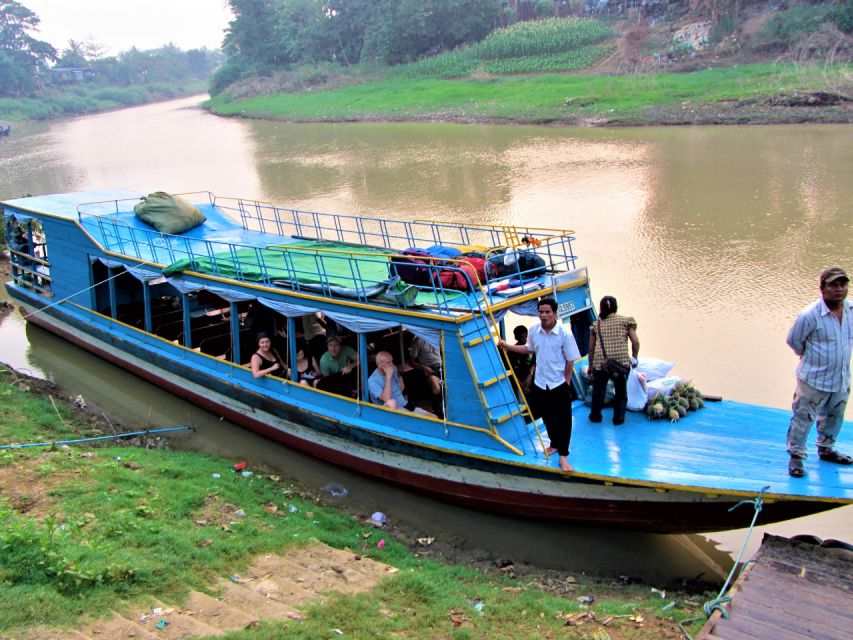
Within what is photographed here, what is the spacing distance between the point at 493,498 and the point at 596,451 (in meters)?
1.20

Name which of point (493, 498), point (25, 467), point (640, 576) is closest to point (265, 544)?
point (493, 498)

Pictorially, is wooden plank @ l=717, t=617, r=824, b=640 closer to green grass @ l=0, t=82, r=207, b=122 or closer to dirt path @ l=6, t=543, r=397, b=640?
dirt path @ l=6, t=543, r=397, b=640

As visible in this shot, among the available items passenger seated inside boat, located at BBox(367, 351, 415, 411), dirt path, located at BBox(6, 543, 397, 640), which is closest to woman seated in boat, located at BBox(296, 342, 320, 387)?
passenger seated inside boat, located at BBox(367, 351, 415, 411)

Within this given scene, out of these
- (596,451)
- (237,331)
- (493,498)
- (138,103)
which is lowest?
(493,498)

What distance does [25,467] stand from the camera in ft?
24.8

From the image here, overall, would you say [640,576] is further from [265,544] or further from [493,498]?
[265,544]

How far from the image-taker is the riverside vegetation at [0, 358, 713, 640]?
5094mm

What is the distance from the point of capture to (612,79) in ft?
125

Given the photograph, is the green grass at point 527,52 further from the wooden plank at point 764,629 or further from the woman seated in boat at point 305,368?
the wooden plank at point 764,629

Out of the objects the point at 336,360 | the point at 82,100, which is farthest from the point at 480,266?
the point at 82,100

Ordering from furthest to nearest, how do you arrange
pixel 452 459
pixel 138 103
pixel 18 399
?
pixel 138 103 → pixel 18 399 → pixel 452 459

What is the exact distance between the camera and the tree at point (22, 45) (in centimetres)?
7850

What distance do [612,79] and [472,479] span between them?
3503cm

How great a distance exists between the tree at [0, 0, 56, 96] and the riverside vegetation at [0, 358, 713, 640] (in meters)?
83.9
